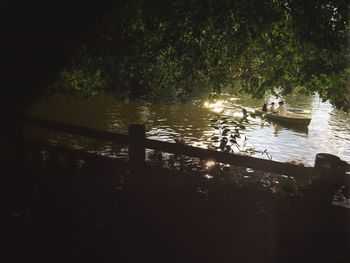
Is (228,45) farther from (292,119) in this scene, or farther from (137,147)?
(292,119)

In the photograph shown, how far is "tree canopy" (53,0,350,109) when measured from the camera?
5.64m

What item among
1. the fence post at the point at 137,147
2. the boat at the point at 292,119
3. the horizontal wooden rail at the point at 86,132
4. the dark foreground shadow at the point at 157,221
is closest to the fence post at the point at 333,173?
the dark foreground shadow at the point at 157,221

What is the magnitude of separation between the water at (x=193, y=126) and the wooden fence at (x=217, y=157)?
10.8m

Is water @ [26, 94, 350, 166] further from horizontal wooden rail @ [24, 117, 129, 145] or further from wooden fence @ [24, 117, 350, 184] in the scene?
wooden fence @ [24, 117, 350, 184]

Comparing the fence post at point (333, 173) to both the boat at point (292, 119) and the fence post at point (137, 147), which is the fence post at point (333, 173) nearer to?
the fence post at point (137, 147)

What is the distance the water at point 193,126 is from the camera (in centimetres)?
1884

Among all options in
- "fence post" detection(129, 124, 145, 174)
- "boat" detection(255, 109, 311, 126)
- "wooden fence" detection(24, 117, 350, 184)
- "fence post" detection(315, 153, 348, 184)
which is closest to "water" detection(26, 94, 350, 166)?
"boat" detection(255, 109, 311, 126)

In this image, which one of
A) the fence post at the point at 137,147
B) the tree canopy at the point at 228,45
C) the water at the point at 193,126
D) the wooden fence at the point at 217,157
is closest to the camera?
the wooden fence at the point at 217,157

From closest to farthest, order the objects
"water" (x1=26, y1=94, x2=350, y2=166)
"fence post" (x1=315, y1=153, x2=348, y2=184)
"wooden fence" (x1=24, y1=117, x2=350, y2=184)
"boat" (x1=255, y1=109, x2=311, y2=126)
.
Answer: "fence post" (x1=315, y1=153, x2=348, y2=184) → "wooden fence" (x1=24, y1=117, x2=350, y2=184) → "water" (x1=26, y1=94, x2=350, y2=166) → "boat" (x1=255, y1=109, x2=311, y2=126)

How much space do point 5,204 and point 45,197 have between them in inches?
23.9

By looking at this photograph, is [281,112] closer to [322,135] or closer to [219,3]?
[322,135]

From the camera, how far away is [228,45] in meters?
7.06

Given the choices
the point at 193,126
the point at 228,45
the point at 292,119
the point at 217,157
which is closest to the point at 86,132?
the point at 217,157

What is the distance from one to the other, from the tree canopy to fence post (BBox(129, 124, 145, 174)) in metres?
2.08
